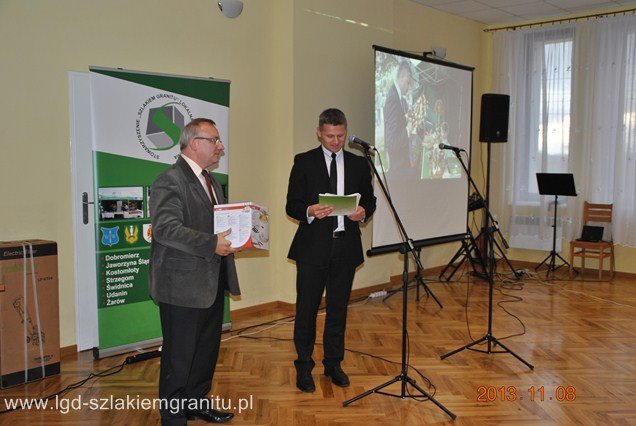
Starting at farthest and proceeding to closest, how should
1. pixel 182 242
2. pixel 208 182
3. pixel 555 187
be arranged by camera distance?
pixel 555 187 → pixel 208 182 → pixel 182 242

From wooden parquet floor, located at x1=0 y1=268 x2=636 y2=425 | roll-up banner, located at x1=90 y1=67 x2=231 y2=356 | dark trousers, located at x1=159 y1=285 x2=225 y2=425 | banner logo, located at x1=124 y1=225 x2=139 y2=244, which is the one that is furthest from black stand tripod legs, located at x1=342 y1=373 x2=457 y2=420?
banner logo, located at x1=124 y1=225 x2=139 y2=244

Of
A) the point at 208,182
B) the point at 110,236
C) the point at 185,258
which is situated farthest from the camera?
the point at 110,236

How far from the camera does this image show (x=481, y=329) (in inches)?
195

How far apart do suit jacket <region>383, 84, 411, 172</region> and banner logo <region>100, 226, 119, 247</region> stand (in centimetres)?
282

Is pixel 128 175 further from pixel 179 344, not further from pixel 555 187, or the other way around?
pixel 555 187

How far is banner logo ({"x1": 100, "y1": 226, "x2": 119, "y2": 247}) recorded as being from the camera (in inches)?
159

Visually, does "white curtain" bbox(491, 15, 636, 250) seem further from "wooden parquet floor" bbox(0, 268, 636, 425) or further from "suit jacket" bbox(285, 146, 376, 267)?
"suit jacket" bbox(285, 146, 376, 267)

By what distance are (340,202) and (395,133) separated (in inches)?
116

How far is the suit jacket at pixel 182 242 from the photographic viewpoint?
103 inches

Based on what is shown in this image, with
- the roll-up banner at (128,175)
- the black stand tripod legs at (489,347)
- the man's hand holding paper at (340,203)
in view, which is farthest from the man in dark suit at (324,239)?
the roll-up banner at (128,175)

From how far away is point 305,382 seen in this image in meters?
3.52

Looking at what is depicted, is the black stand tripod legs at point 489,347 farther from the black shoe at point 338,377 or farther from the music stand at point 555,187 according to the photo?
the music stand at point 555,187

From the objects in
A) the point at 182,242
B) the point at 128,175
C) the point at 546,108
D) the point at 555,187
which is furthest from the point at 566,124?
the point at 182,242

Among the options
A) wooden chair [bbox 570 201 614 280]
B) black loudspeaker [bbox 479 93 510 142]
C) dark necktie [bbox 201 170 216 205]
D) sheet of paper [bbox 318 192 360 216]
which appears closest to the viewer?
dark necktie [bbox 201 170 216 205]
